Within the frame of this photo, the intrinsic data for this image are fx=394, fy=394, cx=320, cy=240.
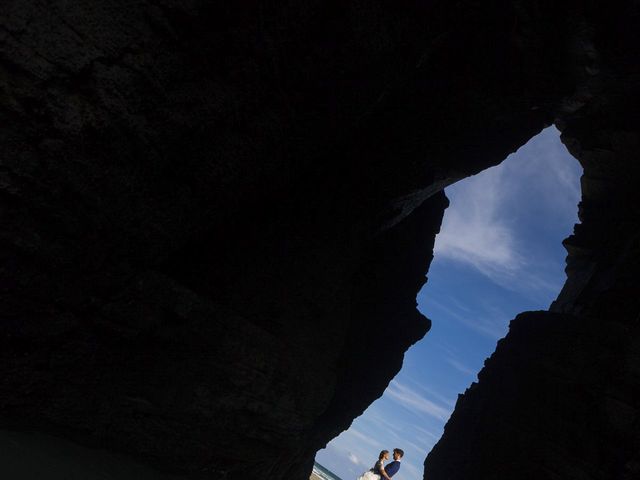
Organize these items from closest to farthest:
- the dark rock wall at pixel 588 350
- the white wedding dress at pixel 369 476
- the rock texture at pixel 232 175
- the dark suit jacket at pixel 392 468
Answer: the rock texture at pixel 232 175
the dark rock wall at pixel 588 350
the white wedding dress at pixel 369 476
the dark suit jacket at pixel 392 468

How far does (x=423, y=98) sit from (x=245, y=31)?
16.1 feet

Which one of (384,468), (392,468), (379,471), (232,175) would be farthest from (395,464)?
(232,175)

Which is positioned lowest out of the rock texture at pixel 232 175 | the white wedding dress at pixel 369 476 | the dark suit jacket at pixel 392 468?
the white wedding dress at pixel 369 476

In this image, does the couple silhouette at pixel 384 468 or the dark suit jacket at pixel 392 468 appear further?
the dark suit jacket at pixel 392 468

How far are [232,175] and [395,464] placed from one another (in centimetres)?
948

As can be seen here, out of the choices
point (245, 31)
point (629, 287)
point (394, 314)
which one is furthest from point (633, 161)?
point (245, 31)

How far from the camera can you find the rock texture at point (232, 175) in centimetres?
426

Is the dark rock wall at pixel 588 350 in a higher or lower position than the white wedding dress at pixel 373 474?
higher

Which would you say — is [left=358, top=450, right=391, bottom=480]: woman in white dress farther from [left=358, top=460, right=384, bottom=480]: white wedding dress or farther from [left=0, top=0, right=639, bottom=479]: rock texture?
[left=0, top=0, right=639, bottom=479]: rock texture

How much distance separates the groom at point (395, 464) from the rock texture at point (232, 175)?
1.75 meters

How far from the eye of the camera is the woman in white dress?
34.6 feet

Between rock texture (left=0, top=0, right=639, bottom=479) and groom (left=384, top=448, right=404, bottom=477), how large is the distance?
1.75 metres

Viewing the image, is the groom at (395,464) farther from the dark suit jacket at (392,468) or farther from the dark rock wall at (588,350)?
the dark rock wall at (588,350)

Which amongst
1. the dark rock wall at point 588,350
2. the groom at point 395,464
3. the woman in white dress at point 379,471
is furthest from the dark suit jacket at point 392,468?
the dark rock wall at point 588,350
